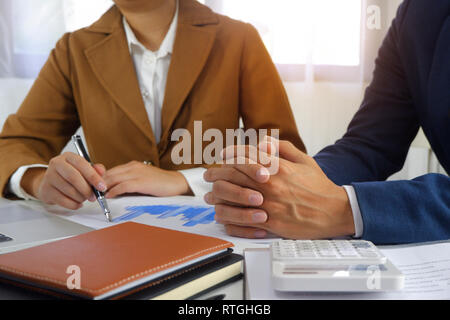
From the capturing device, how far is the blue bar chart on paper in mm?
648

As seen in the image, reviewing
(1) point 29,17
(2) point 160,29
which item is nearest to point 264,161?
(2) point 160,29

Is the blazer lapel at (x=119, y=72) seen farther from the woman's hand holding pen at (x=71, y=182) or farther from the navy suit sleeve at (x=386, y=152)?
the navy suit sleeve at (x=386, y=152)

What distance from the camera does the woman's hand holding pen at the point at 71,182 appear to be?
2.33 ft

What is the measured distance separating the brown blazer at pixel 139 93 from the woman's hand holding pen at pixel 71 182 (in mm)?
319

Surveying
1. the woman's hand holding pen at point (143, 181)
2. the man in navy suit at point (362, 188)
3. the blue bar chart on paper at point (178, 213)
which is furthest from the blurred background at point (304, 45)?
the blue bar chart on paper at point (178, 213)

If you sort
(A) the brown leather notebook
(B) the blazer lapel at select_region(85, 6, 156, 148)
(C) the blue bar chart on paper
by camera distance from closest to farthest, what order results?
(A) the brown leather notebook
(C) the blue bar chart on paper
(B) the blazer lapel at select_region(85, 6, 156, 148)

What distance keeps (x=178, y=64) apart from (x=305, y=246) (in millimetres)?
758

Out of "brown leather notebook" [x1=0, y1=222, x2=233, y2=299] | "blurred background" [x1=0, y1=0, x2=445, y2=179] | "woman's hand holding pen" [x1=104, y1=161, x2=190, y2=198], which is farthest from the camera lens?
"blurred background" [x1=0, y1=0, x2=445, y2=179]

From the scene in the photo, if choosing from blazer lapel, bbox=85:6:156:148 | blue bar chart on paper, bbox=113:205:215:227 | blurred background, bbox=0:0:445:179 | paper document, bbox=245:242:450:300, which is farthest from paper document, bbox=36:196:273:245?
blurred background, bbox=0:0:445:179

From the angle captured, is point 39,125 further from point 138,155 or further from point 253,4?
point 253,4

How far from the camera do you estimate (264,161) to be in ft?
1.97

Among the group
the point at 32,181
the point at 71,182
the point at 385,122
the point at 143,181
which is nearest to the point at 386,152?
the point at 385,122

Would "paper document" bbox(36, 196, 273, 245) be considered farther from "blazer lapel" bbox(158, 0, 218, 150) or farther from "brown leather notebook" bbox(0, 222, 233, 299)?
"blazer lapel" bbox(158, 0, 218, 150)

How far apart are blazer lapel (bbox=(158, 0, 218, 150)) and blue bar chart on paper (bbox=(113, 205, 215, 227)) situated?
1.23ft
